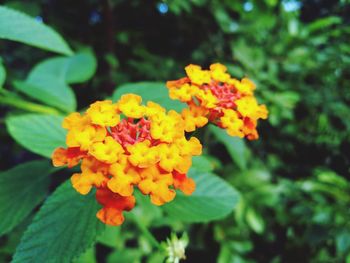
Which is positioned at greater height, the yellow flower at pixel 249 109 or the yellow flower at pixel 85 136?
the yellow flower at pixel 249 109

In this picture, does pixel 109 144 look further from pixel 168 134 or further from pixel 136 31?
pixel 136 31

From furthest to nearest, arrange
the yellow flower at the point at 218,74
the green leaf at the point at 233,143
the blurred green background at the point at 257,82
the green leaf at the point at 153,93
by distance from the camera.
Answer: the blurred green background at the point at 257,82
the green leaf at the point at 233,143
the green leaf at the point at 153,93
the yellow flower at the point at 218,74

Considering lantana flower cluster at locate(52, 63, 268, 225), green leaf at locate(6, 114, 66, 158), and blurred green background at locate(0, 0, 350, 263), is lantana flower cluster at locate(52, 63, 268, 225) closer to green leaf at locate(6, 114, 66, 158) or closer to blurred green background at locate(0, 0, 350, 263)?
green leaf at locate(6, 114, 66, 158)

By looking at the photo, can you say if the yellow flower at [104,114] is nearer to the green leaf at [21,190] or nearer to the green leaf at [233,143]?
the green leaf at [21,190]

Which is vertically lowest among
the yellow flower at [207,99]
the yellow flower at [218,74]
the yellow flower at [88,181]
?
the yellow flower at [88,181]

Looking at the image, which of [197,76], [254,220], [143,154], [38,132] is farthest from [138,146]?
[254,220]

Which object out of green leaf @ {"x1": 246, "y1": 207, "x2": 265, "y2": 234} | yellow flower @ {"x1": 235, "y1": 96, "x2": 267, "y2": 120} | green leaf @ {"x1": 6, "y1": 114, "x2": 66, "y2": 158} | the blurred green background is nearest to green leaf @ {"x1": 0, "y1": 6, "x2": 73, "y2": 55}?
green leaf @ {"x1": 6, "y1": 114, "x2": 66, "y2": 158}

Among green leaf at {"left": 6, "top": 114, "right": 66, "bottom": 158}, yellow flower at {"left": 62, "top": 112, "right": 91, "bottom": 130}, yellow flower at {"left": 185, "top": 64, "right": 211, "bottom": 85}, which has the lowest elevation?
yellow flower at {"left": 62, "top": 112, "right": 91, "bottom": 130}

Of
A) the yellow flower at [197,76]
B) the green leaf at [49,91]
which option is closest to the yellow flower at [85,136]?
the yellow flower at [197,76]
